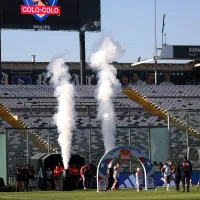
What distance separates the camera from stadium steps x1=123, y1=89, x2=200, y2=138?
53.7 m

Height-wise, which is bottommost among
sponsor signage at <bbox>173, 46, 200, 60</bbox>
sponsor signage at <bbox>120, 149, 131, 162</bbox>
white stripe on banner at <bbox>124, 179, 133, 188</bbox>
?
white stripe on banner at <bbox>124, 179, 133, 188</bbox>

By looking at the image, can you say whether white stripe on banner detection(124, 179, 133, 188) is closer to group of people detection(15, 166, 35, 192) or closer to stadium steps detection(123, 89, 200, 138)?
group of people detection(15, 166, 35, 192)

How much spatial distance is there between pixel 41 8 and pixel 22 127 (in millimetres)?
9967

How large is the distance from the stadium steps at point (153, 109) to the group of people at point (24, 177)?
41.8 ft

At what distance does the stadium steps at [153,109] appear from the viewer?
5371 cm

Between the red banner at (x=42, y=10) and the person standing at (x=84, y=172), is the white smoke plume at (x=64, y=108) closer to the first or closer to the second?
the person standing at (x=84, y=172)

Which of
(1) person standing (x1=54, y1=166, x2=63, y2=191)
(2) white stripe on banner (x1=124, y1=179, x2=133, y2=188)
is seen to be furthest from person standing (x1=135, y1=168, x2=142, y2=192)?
(2) white stripe on banner (x1=124, y1=179, x2=133, y2=188)

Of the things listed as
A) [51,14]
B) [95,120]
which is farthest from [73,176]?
[51,14]

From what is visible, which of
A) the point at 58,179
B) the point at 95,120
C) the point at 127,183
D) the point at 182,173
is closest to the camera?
the point at 182,173

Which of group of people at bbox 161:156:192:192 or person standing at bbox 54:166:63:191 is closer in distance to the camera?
group of people at bbox 161:156:192:192

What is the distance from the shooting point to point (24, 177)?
138ft

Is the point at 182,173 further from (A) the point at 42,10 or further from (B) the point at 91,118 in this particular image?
(A) the point at 42,10

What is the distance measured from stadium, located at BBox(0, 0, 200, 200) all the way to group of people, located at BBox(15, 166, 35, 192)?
0.08 meters

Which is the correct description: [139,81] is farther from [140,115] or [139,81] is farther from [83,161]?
[83,161]
